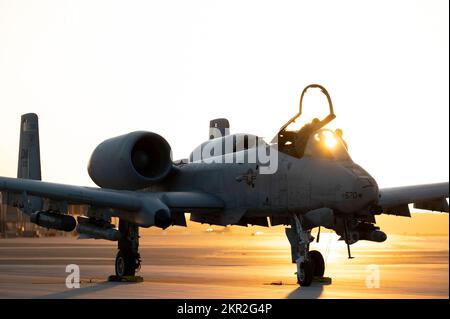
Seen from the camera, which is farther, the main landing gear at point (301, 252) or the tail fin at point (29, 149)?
the tail fin at point (29, 149)

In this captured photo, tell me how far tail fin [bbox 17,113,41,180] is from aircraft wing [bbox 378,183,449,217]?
405 inches

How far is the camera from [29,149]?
26.7 meters

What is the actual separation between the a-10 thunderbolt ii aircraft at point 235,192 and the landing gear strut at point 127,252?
0.08 feet

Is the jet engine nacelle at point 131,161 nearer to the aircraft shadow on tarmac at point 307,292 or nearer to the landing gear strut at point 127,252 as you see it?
the landing gear strut at point 127,252

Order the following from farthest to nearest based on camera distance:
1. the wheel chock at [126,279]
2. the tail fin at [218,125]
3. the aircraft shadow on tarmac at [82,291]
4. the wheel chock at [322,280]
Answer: the tail fin at [218,125] → the wheel chock at [126,279] → the wheel chock at [322,280] → the aircraft shadow on tarmac at [82,291]

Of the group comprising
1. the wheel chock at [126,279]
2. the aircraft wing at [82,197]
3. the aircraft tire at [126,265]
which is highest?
the aircraft wing at [82,197]

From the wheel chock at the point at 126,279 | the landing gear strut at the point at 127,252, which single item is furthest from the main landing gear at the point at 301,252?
the landing gear strut at the point at 127,252

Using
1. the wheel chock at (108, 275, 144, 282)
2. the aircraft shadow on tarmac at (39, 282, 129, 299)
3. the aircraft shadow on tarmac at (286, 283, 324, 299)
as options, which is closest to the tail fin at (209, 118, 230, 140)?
the wheel chock at (108, 275, 144, 282)

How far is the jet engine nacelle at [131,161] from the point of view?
22438 millimetres

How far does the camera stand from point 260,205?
67.6 feet

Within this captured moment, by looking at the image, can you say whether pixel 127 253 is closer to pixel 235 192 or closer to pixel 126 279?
pixel 126 279

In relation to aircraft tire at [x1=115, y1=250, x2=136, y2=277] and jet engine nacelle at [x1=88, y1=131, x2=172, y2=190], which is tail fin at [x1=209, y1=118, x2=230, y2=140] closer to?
jet engine nacelle at [x1=88, y1=131, x2=172, y2=190]

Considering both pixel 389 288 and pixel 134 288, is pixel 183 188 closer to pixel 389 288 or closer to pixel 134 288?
pixel 134 288
